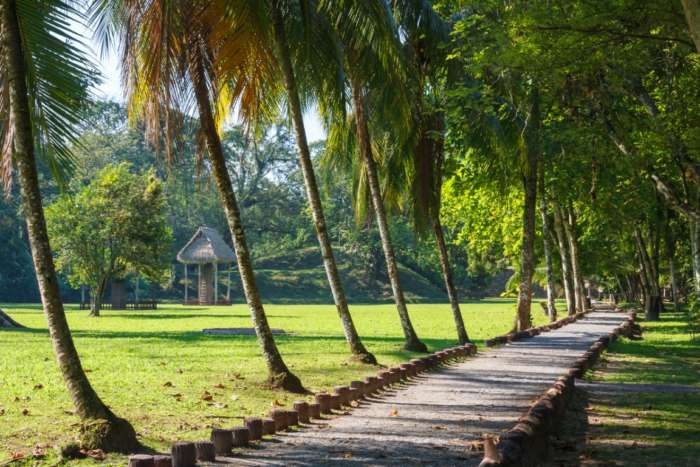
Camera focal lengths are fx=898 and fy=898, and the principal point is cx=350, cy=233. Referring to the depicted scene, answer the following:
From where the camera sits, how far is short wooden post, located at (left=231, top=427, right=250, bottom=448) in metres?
7.39

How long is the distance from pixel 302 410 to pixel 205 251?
5199 cm

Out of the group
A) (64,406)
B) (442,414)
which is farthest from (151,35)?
(442,414)

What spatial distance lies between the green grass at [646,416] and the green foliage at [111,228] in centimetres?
2676

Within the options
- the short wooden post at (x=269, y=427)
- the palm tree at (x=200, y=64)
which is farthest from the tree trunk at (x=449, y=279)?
the short wooden post at (x=269, y=427)

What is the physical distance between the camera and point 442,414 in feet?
32.0

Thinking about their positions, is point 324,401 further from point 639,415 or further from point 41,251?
point 639,415

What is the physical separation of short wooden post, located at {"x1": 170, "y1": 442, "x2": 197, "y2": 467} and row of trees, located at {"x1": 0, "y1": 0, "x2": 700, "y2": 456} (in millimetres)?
1278

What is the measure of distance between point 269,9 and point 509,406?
20.6ft

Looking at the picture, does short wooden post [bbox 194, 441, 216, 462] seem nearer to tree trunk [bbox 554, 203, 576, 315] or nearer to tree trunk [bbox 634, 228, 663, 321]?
tree trunk [bbox 554, 203, 576, 315]

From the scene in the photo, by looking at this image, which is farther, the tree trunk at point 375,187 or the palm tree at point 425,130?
the palm tree at point 425,130

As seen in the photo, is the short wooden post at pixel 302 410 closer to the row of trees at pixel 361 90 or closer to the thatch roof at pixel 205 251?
the row of trees at pixel 361 90

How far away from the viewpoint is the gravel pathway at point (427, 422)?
7.20m

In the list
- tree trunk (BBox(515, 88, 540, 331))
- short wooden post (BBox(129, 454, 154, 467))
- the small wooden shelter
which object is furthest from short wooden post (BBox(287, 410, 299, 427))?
the small wooden shelter

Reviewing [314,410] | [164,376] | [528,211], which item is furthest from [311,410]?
[528,211]
